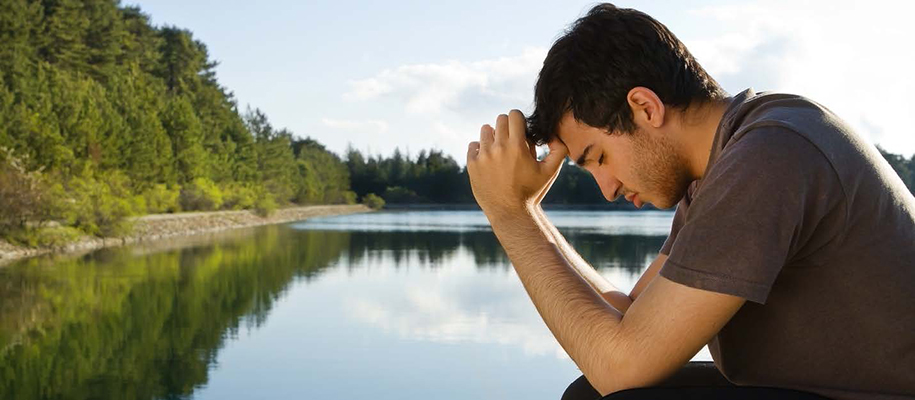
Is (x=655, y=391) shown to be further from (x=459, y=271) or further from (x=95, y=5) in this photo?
(x=95, y=5)

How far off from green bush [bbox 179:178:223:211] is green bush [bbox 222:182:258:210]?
164 centimetres

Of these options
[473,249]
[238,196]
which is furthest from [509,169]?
[238,196]

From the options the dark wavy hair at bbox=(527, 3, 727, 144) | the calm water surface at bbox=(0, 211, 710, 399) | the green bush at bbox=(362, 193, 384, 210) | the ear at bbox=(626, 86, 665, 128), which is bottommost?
the calm water surface at bbox=(0, 211, 710, 399)

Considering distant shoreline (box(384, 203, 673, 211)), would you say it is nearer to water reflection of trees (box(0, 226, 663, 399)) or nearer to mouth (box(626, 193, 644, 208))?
water reflection of trees (box(0, 226, 663, 399))

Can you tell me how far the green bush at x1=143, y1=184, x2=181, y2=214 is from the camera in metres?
20.1

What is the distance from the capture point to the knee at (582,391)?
1.08 m

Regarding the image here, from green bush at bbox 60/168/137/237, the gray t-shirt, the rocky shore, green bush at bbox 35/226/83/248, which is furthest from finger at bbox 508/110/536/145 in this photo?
green bush at bbox 60/168/137/237

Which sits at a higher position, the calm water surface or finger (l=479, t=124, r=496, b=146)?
finger (l=479, t=124, r=496, b=146)

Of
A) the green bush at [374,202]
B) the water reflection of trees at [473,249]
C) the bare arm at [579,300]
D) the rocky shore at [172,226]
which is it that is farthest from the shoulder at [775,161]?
the green bush at [374,202]

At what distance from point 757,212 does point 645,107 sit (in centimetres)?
24

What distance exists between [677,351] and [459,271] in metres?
9.53

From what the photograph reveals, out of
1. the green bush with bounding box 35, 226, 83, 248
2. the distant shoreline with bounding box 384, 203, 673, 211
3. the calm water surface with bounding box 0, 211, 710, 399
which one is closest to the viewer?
the calm water surface with bounding box 0, 211, 710, 399

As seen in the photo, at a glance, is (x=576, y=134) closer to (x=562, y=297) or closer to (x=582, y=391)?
(x=562, y=297)

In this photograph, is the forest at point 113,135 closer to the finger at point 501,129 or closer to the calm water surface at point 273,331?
the calm water surface at point 273,331
